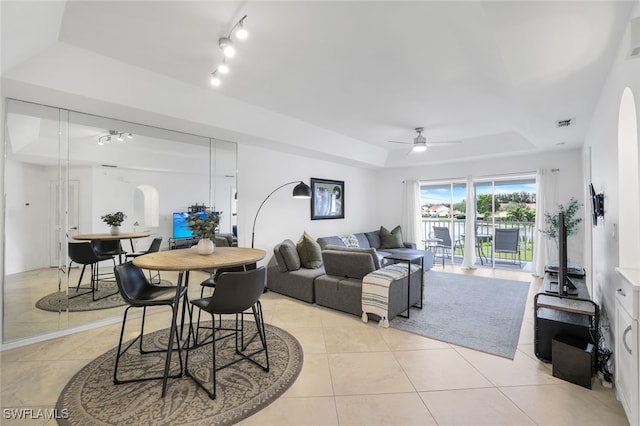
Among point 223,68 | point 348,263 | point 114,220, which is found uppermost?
point 223,68

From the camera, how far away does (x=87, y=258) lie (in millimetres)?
3115

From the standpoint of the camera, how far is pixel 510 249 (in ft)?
19.8

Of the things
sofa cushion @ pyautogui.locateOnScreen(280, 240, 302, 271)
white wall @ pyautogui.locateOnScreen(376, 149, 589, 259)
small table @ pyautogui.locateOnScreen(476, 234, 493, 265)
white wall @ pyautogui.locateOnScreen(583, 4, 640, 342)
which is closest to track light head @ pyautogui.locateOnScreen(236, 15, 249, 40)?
white wall @ pyautogui.locateOnScreen(583, 4, 640, 342)

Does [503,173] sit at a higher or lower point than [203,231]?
higher

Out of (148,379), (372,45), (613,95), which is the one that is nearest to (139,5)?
(372,45)

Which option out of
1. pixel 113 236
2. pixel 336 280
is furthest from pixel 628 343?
pixel 113 236

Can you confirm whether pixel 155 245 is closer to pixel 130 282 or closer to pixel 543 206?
pixel 130 282

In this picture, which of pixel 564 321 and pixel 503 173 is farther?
pixel 503 173

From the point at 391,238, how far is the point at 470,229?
1773mm

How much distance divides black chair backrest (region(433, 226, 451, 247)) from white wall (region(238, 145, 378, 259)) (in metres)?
2.07

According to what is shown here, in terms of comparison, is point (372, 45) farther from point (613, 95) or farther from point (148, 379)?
point (148, 379)

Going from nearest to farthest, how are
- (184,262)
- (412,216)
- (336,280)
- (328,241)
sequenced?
(184,262), (336,280), (328,241), (412,216)

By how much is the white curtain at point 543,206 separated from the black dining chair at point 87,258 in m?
7.21

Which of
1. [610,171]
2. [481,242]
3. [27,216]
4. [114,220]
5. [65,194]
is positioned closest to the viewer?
[610,171]
